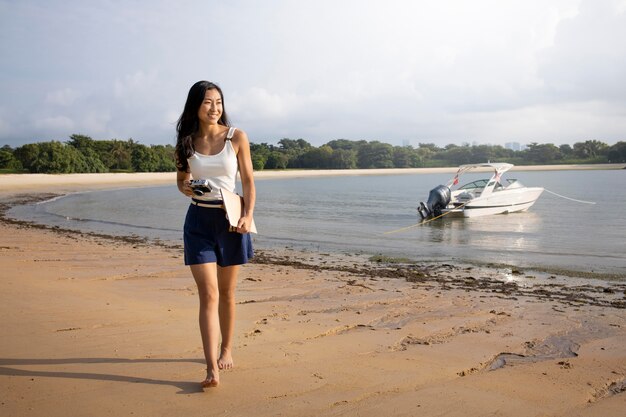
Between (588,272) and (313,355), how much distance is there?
25.8ft

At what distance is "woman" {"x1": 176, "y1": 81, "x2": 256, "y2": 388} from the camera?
3.49 meters

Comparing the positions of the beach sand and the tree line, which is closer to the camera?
the beach sand

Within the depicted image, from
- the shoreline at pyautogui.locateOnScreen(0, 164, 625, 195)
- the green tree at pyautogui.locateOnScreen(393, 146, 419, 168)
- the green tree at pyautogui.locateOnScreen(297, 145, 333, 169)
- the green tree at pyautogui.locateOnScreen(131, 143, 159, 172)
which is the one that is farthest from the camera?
the green tree at pyautogui.locateOnScreen(393, 146, 419, 168)

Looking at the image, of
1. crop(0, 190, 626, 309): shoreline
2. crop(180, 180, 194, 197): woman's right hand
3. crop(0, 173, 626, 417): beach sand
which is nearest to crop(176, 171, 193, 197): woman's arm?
crop(180, 180, 194, 197): woman's right hand

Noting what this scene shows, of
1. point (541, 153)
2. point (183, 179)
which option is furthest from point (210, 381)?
point (541, 153)

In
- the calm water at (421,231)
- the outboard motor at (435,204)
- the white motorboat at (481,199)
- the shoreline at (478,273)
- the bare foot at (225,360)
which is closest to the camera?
the bare foot at (225,360)

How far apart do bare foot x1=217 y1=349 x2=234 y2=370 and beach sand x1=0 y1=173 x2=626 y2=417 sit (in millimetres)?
91

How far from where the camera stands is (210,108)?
3625 millimetres

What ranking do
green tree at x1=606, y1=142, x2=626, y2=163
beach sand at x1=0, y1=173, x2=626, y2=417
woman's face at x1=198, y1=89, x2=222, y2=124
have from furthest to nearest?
1. green tree at x1=606, y1=142, x2=626, y2=163
2. woman's face at x1=198, y1=89, x2=222, y2=124
3. beach sand at x1=0, y1=173, x2=626, y2=417

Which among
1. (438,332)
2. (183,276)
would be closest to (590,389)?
(438,332)

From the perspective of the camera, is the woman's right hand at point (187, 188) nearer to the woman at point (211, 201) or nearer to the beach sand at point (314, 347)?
the woman at point (211, 201)

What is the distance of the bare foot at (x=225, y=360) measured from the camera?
3.78 meters

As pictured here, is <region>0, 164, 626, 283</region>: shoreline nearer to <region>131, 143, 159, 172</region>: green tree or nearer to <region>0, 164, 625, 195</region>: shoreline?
<region>0, 164, 625, 195</region>: shoreline

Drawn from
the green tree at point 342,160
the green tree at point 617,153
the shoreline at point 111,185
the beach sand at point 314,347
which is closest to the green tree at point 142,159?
the shoreline at point 111,185
